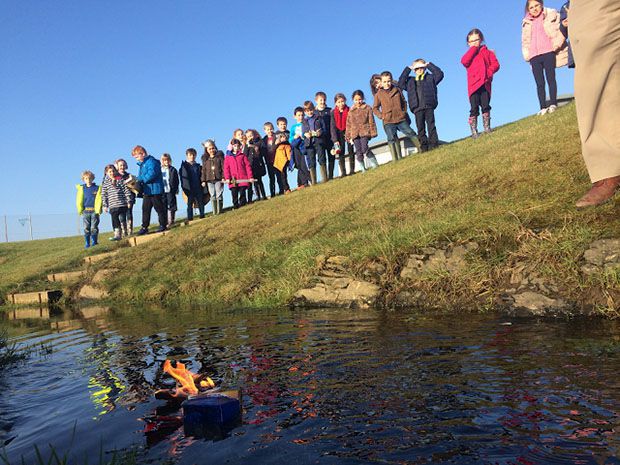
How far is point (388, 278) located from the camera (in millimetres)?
6094

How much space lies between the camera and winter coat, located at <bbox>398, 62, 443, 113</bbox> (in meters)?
12.9

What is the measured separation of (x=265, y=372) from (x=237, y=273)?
500 centimetres

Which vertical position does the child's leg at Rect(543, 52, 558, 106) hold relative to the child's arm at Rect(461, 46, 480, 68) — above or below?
below

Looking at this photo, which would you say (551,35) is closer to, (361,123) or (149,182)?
(361,123)

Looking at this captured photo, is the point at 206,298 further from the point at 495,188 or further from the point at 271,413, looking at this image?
the point at 271,413

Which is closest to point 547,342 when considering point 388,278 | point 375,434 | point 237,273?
point 375,434

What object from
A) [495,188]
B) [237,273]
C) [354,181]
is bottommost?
[237,273]

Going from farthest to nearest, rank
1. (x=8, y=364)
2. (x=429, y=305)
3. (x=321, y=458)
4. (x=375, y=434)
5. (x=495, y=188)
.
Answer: (x=495, y=188)
(x=429, y=305)
(x=8, y=364)
(x=375, y=434)
(x=321, y=458)

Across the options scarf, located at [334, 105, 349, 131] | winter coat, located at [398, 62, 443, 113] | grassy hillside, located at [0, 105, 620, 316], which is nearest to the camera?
grassy hillside, located at [0, 105, 620, 316]

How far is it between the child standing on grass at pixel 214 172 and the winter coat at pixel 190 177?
1.91ft

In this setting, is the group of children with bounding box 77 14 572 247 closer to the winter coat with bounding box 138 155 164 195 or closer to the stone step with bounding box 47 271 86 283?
the winter coat with bounding box 138 155 164 195

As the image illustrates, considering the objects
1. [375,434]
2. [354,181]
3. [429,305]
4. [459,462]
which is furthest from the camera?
A: [354,181]

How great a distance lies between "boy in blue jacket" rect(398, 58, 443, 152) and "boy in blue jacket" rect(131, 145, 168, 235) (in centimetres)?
712

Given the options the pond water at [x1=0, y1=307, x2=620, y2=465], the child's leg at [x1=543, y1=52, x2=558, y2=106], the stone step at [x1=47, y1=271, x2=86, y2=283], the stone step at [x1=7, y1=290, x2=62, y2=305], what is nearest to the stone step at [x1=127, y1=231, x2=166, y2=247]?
the stone step at [x1=47, y1=271, x2=86, y2=283]
